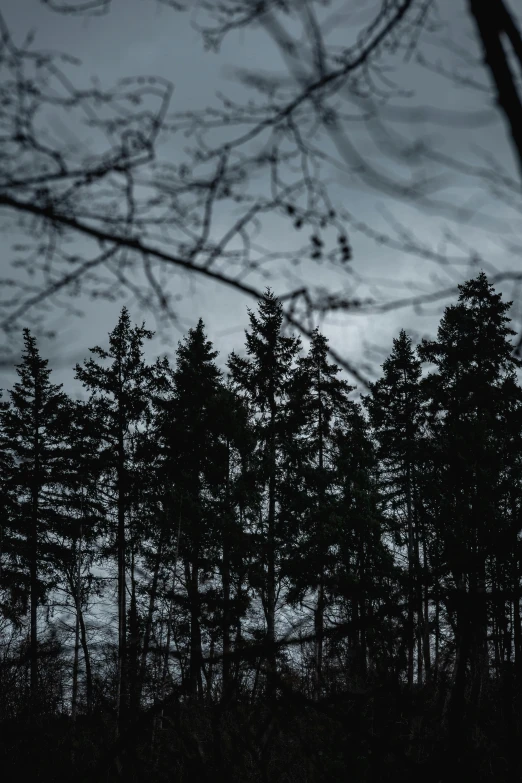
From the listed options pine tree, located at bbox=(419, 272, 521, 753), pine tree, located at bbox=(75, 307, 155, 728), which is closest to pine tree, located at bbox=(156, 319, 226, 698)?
pine tree, located at bbox=(75, 307, 155, 728)

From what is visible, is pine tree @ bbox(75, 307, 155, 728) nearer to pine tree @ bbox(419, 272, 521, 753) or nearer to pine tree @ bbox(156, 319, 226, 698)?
pine tree @ bbox(156, 319, 226, 698)

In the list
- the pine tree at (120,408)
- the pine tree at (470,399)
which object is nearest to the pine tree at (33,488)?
the pine tree at (120,408)

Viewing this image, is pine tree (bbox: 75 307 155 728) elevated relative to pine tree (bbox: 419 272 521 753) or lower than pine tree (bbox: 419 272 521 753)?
elevated

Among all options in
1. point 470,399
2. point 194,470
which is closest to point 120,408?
point 194,470

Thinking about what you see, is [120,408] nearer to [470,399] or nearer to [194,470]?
[194,470]

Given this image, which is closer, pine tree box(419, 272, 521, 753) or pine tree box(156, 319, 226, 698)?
pine tree box(419, 272, 521, 753)

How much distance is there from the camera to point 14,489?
19.3 meters

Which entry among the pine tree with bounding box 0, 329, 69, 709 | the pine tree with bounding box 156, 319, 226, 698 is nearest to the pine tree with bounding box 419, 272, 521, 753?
the pine tree with bounding box 156, 319, 226, 698

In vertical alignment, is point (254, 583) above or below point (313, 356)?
below

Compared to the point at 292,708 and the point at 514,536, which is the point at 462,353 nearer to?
the point at 514,536

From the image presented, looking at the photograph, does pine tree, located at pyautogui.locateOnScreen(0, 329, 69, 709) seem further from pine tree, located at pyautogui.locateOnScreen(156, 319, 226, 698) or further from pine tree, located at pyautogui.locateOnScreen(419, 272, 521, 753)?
pine tree, located at pyautogui.locateOnScreen(419, 272, 521, 753)

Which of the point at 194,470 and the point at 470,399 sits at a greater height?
the point at 194,470

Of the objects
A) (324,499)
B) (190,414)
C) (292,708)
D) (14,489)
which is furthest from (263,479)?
(292,708)

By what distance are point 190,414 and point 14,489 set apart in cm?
720
